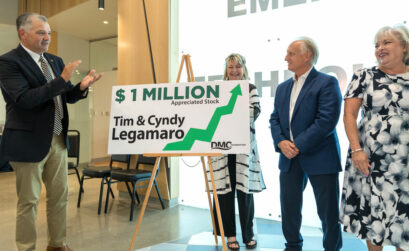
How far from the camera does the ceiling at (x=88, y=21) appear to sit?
5.64m

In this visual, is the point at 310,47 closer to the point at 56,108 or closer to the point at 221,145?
the point at 221,145

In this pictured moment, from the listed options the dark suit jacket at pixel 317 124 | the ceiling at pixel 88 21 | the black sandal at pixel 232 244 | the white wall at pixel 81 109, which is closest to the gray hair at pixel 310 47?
the dark suit jacket at pixel 317 124

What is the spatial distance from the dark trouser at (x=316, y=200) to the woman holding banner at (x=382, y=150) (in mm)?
197

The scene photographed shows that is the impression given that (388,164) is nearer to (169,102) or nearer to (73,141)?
(169,102)

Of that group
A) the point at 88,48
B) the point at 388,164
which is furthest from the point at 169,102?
the point at 88,48

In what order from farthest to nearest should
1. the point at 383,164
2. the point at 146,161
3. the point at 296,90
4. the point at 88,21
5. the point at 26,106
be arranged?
the point at 88,21 → the point at 146,161 → the point at 296,90 → the point at 26,106 → the point at 383,164

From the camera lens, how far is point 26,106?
1.97 metres

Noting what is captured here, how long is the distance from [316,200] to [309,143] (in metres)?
0.43

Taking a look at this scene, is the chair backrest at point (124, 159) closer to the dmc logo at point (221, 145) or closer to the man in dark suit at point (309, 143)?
the dmc logo at point (221, 145)

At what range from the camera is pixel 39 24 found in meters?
2.07

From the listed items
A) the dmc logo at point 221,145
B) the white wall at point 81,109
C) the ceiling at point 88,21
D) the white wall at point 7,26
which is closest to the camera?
the dmc logo at point 221,145

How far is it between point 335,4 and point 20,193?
3109mm

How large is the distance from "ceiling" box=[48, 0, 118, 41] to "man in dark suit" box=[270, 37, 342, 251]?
4488 millimetres

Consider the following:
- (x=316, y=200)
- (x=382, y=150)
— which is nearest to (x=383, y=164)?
(x=382, y=150)
